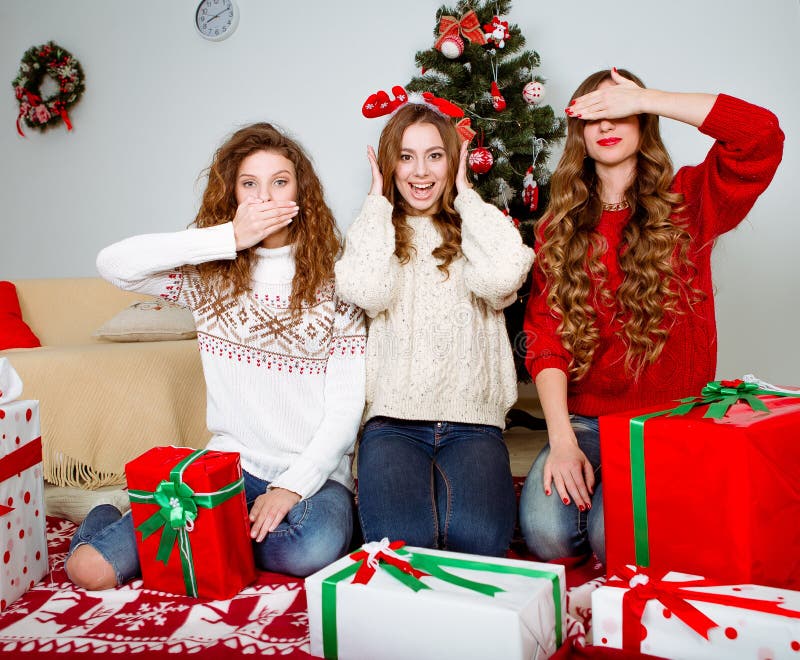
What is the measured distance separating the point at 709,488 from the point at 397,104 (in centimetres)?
113

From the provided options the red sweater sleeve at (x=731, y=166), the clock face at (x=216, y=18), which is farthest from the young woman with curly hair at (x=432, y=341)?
the clock face at (x=216, y=18)

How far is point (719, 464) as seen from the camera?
994 millimetres

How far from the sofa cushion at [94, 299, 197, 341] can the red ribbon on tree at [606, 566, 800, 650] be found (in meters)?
1.82

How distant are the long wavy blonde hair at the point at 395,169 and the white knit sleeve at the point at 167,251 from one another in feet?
1.26

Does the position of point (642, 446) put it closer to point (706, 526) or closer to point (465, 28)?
point (706, 526)

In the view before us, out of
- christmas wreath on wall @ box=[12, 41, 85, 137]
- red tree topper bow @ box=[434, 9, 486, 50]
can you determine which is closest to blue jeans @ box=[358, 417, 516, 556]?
red tree topper bow @ box=[434, 9, 486, 50]

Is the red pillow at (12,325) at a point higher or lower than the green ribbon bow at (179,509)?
higher

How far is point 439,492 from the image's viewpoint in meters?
1.36

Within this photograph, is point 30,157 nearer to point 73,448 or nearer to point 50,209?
point 50,209

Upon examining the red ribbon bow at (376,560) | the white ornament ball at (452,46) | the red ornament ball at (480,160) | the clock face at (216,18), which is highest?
the clock face at (216,18)

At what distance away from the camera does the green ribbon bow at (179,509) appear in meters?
1.19

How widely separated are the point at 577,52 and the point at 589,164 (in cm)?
178

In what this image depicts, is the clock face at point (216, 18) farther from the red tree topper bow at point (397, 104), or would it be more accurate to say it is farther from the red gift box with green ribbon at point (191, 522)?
the red gift box with green ribbon at point (191, 522)

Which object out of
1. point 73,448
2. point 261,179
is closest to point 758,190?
point 261,179
